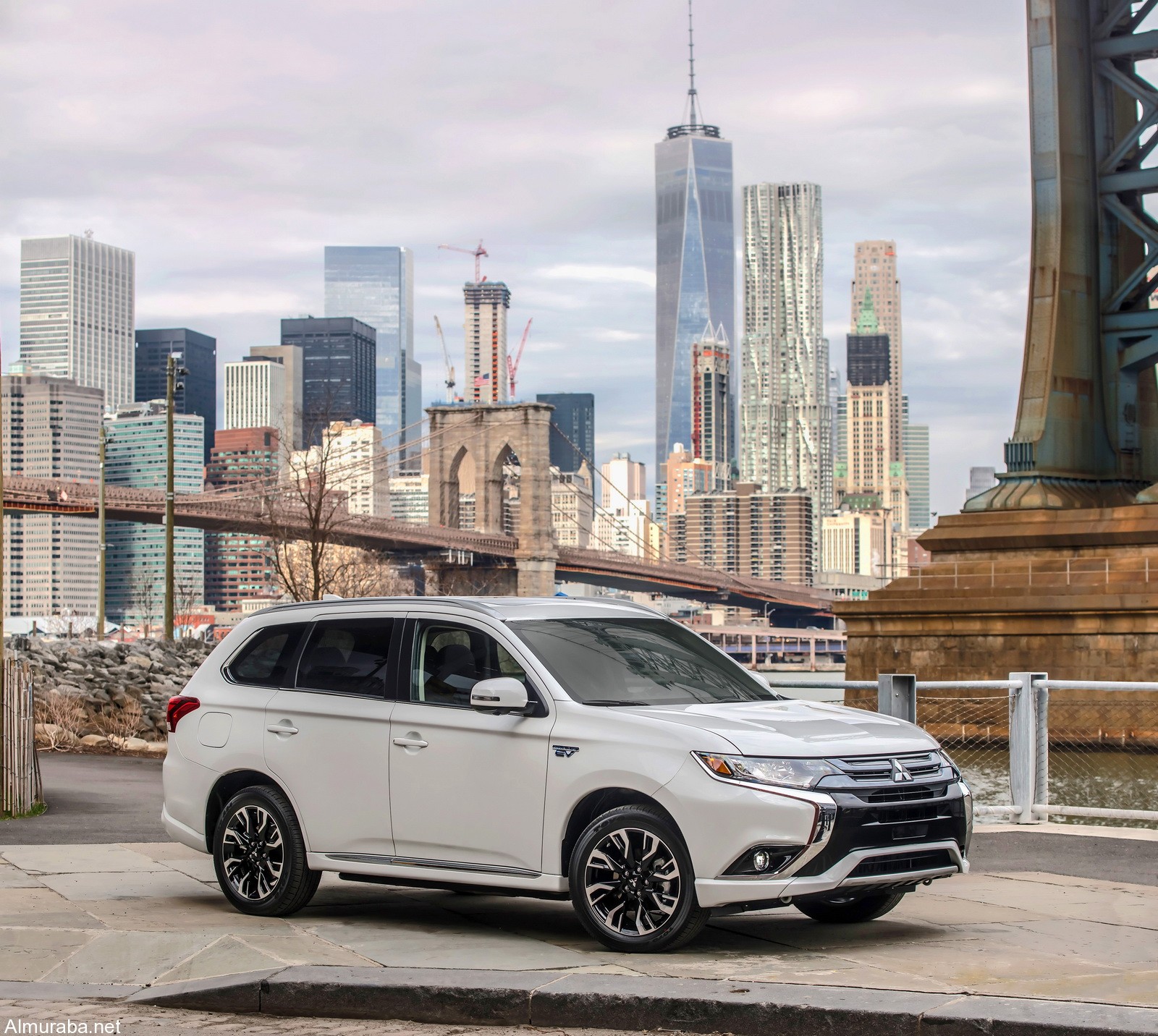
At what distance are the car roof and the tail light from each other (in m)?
0.61

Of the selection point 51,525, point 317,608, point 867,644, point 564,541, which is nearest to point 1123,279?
point 867,644

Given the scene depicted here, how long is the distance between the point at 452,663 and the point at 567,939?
143 cm

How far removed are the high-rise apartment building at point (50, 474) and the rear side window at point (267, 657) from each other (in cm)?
16643

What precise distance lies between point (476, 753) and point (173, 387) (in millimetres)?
25888

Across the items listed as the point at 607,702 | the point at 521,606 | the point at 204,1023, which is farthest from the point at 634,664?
the point at 204,1023

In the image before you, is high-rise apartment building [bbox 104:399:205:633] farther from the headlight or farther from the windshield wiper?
the headlight

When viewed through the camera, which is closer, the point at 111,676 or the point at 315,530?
the point at 111,676

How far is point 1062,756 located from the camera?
835 inches

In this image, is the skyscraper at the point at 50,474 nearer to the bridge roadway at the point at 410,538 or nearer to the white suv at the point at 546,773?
the bridge roadway at the point at 410,538

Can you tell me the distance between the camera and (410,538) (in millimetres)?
68562

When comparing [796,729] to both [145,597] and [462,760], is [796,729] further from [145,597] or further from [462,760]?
[145,597]

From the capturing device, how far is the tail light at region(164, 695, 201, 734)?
28.9 ft

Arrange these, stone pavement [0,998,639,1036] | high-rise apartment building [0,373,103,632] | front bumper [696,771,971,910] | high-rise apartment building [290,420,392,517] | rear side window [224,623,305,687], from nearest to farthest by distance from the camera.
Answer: stone pavement [0,998,639,1036]
front bumper [696,771,971,910]
rear side window [224,623,305,687]
high-rise apartment building [290,420,392,517]
high-rise apartment building [0,373,103,632]

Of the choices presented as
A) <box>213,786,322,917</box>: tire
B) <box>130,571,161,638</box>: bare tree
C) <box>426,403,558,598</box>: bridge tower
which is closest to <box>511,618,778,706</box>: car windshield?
<box>213,786,322,917</box>: tire
